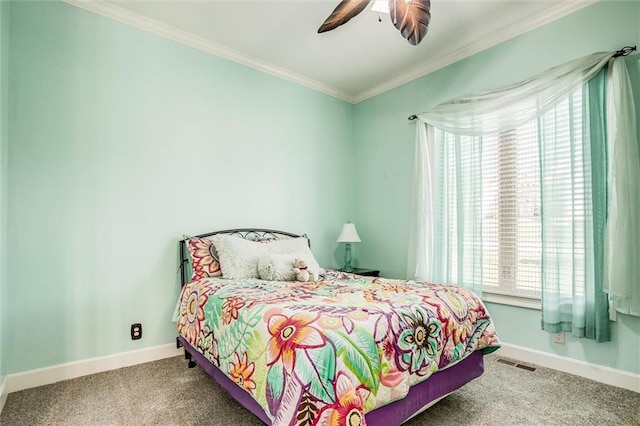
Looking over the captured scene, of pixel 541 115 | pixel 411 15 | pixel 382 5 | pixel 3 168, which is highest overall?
pixel 382 5

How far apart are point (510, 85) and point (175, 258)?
325 centimetres

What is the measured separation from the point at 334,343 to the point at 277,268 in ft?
4.50

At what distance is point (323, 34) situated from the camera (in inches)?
114

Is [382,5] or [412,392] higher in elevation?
[382,5]

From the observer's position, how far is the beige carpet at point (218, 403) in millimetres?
1806

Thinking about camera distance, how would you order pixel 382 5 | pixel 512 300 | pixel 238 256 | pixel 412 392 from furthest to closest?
pixel 512 300
pixel 238 256
pixel 382 5
pixel 412 392

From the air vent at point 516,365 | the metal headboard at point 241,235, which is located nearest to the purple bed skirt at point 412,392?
the air vent at point 516,365

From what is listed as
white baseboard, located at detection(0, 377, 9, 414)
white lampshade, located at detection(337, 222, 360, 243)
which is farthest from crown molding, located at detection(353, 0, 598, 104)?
white baseboard, located at detection(0, 377, 9, 414)

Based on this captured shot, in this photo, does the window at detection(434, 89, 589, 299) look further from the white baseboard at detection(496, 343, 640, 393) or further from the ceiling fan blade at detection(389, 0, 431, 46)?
the ceiling fan blade at detection(389, 0, 431, 46)

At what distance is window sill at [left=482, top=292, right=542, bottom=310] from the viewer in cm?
265

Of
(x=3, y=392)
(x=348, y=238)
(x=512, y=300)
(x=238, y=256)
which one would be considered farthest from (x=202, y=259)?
(x=512, y=300)

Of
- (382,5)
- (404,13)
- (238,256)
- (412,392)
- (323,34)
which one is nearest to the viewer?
(412,392)

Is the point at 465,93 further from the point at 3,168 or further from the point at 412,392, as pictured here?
the point at 3,168

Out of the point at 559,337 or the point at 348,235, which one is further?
the point at 348,235
